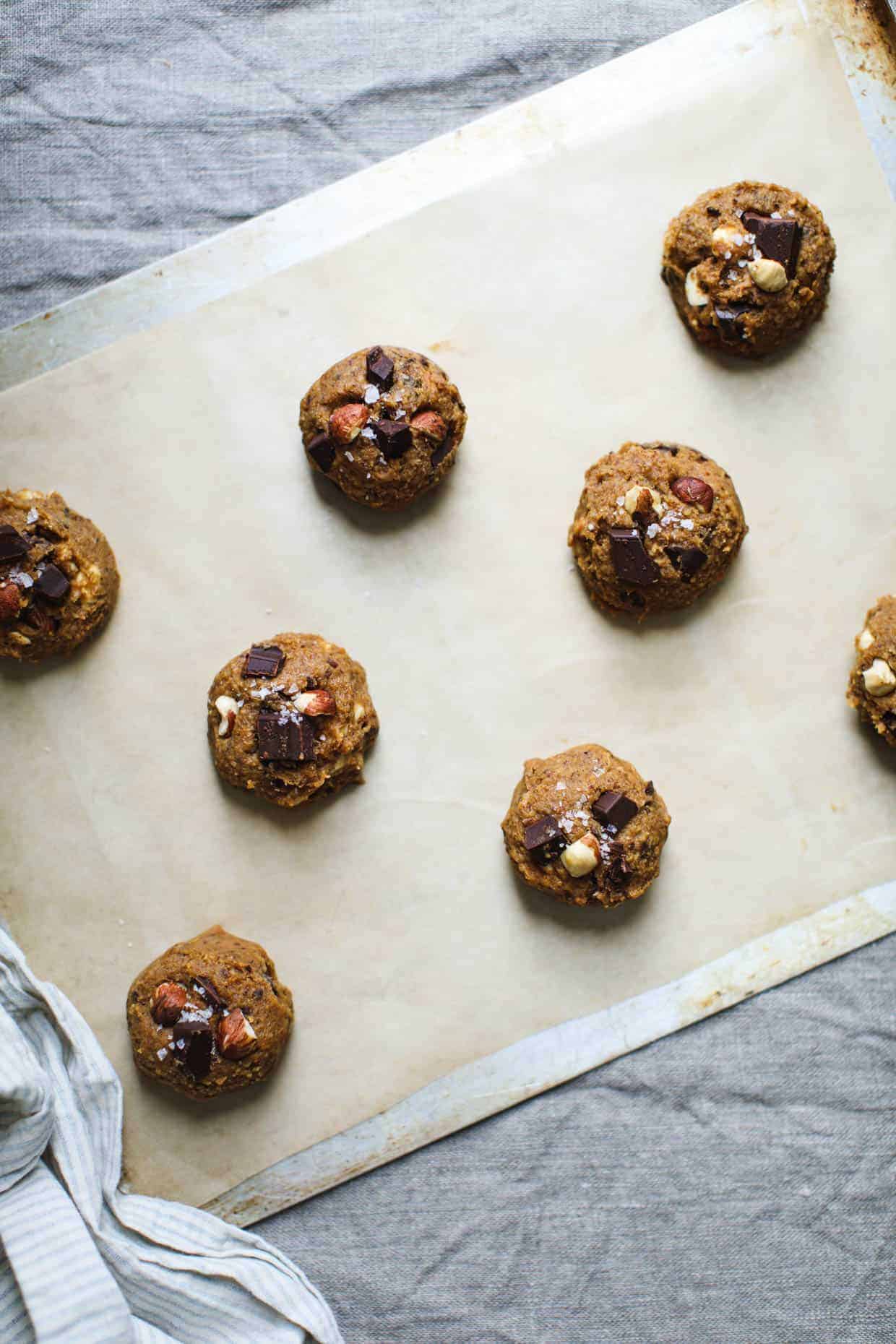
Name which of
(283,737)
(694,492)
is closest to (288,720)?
(283,737)

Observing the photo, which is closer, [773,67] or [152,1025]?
[152,1025]

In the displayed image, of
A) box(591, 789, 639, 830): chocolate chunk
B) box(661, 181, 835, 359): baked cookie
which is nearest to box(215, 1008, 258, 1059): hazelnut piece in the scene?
box(591, 789, 639, 830): chocolate chunk

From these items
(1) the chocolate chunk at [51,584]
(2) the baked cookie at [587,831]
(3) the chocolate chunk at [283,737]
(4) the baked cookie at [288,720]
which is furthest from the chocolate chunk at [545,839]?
(1) the chocolate chunk at [51,584]

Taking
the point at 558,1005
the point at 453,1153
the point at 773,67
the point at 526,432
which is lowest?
the point at 453,1153

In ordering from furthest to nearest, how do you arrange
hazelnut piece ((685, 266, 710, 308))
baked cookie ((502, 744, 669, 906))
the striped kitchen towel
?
hazelnut piece ((685, 266, 710, 308)), baked cookie ((502, 744, 669, 906)), the striped kitchen towel

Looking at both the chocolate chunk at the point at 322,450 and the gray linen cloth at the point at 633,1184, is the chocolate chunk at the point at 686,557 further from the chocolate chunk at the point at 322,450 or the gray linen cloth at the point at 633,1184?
the gray linen cloth at the point at 633,1184

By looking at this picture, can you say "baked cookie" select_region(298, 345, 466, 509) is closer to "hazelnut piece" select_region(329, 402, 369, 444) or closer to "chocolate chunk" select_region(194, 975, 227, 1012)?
"hazelnut piece" select_region(329, 402, 369, 444)

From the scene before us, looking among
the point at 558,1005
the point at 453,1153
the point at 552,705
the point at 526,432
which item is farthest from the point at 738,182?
the point at 453,1153

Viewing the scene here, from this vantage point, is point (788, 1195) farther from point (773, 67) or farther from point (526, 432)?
point (773, 67)
